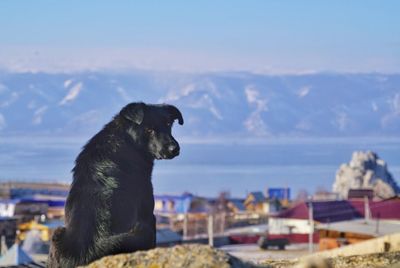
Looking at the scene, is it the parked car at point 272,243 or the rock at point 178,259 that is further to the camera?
the parked car at point 272,243

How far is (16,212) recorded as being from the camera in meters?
108

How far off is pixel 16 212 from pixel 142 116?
99780mm

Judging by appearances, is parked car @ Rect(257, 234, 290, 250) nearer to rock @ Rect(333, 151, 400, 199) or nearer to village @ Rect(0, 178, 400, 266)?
village @ Rect(0, 178, 400, 266)

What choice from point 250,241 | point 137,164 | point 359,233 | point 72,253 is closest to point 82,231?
point 72,253

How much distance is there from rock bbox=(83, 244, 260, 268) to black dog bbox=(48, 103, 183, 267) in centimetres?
135

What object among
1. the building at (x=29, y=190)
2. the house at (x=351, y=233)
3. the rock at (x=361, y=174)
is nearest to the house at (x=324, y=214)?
the house at (x=351, y=233)

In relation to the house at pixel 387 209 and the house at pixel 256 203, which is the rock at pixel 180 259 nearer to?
the house at pixel 387 209

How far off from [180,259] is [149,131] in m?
2.53

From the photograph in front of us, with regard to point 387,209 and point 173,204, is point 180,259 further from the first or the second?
point 173,204

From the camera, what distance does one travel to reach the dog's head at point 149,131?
402 inches

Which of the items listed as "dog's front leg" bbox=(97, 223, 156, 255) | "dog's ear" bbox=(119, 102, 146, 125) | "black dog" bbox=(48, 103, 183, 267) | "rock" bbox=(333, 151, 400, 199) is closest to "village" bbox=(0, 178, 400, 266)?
"black dog" bbox=(48, 103, 183, 267)

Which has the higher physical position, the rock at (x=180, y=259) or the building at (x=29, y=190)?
the building at (x=29, y=190)

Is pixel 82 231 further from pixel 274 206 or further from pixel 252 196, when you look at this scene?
pixel 252 196

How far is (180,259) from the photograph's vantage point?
310 inches
